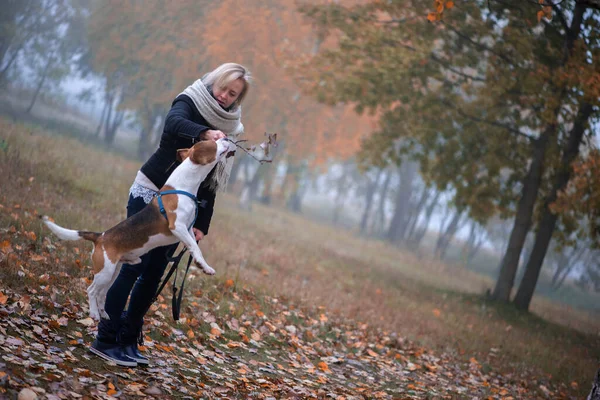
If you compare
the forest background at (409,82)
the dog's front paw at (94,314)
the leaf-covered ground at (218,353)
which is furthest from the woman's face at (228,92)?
the forest background at (409,82)

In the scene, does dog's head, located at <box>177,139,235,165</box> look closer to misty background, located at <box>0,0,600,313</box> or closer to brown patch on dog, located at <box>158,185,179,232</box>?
brown patch on dog, located at <box>158,185,179,232</box>

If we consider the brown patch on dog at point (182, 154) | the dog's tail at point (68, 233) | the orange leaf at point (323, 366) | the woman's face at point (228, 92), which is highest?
the woman's face at point (228, 92)

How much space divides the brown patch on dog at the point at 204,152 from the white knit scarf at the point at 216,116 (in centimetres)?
30

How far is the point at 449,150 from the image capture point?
1545 cm

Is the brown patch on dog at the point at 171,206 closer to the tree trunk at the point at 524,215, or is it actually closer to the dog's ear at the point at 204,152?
the dog's ear at the point at 204,152

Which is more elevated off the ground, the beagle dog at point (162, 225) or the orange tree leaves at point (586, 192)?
the orange tree leaves at point (586, 192)

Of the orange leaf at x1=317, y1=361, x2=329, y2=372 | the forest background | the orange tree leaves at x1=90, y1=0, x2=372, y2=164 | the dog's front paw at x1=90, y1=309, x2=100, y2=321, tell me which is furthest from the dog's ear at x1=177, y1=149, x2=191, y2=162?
the orange tree leaves at x1=90, y1=0, x2=372, y2=164

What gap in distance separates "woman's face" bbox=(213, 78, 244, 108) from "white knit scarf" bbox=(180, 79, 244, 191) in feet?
0.24

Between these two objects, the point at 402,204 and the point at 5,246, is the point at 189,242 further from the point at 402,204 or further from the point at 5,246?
the point at 402,204

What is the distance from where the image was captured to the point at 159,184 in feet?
15.2

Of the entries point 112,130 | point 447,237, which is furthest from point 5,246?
point 447,237

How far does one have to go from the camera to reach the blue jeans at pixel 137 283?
15.1 feet

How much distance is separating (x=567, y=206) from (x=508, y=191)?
3181mm

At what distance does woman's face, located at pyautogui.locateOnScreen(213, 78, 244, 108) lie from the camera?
458 centimetres
